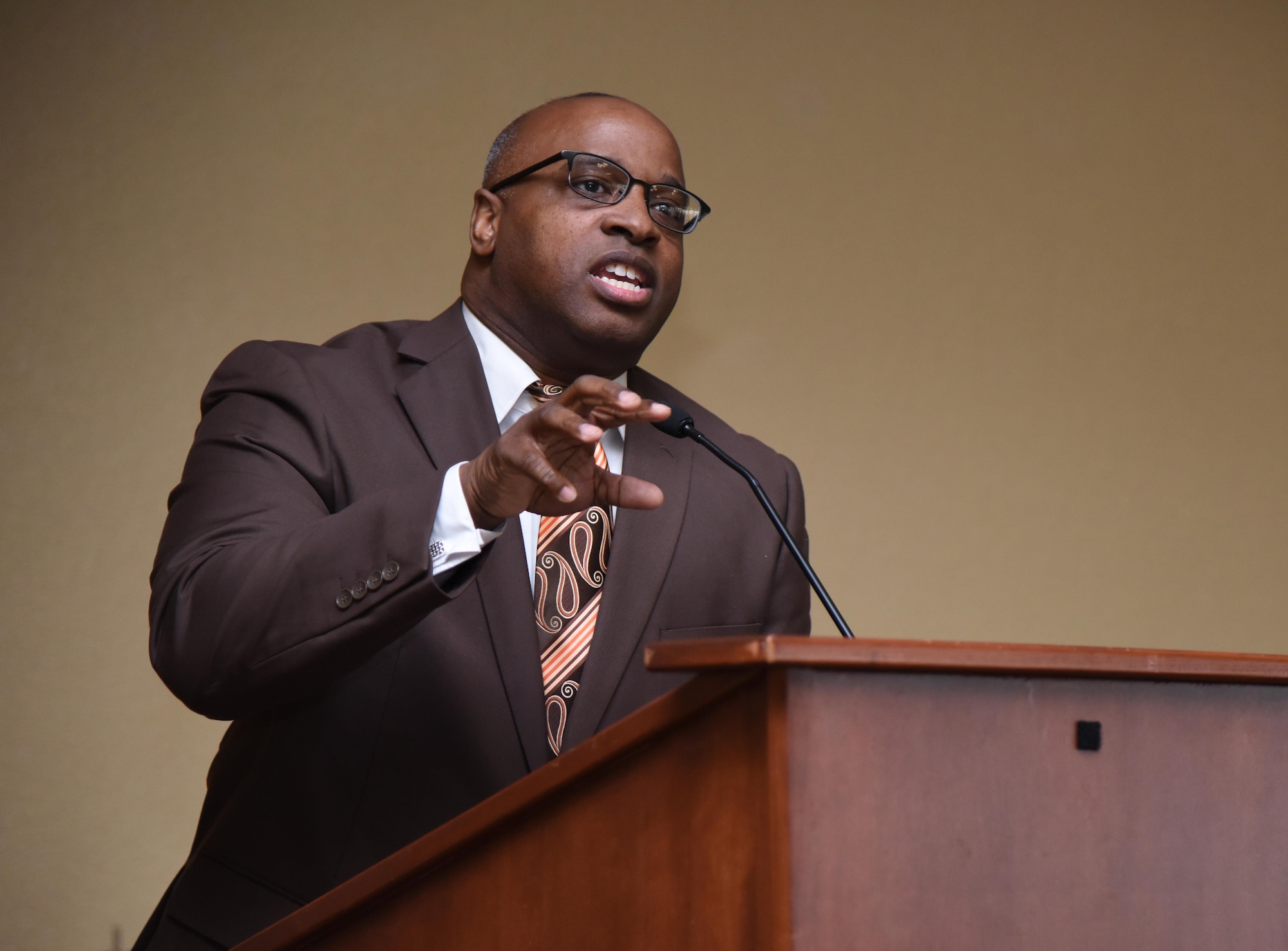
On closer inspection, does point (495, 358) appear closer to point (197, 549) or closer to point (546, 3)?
point (197, 549)

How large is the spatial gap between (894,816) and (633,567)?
78 cm

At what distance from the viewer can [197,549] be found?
1218 mm

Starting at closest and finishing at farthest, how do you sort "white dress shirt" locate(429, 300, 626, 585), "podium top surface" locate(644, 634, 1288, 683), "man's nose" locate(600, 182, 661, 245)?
"podium top surface" locate(644, 634, 1288, 683)
"white dress shirt" locate(429, 300, 626, 585)
"man's nose" locate(600, 182, 661, 245)

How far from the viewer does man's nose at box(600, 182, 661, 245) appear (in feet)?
5.29

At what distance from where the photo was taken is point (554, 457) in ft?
3.73

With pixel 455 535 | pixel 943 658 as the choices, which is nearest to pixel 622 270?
pixel 455 535

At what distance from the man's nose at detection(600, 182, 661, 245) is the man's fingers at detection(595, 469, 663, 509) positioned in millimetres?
529

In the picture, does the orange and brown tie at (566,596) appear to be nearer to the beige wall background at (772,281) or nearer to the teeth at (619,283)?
the teeth at (619,283)

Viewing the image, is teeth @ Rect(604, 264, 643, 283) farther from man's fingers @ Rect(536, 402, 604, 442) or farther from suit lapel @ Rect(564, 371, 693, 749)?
man's fingers @ Rect(536, 402, 604, 442)

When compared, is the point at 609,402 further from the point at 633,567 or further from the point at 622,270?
the point at 622,270

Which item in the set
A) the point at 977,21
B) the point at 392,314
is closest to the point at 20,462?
the point at 392,314

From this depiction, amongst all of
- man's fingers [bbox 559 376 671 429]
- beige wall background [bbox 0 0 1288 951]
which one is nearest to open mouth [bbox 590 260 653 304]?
man's fingers [bbox 559 376 671 429]

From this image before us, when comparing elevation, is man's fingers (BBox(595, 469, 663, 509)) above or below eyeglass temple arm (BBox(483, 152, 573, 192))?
below

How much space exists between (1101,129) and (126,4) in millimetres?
2259
